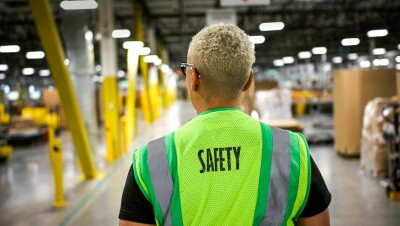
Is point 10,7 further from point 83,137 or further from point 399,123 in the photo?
point 399,123

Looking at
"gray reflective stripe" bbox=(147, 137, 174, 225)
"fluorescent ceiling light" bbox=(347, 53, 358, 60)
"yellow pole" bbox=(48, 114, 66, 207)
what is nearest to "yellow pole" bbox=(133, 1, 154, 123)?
"yellow pole" bbox=(48, 114, 66, 207)

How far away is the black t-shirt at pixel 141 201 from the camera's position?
49.4 inches

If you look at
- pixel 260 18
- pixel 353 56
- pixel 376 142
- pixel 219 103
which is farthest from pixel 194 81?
pixel 353 56

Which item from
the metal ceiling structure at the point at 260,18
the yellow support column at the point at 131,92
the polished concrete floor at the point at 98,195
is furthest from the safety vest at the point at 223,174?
the metal ceiling structure at the point at 260,18

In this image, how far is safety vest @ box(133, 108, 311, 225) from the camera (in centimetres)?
121

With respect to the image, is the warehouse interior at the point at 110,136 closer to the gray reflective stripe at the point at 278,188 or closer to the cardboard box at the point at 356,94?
the cardboard box at the point at 356,94

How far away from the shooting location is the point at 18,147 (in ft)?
48.7

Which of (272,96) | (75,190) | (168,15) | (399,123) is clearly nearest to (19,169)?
(75,190)

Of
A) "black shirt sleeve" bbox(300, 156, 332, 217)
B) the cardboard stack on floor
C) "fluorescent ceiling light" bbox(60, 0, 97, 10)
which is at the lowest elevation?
the cardboard stack on floor

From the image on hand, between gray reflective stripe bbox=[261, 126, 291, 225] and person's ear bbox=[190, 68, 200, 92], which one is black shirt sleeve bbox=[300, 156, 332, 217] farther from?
person's ear bbox=[190, 68, 200, 92]

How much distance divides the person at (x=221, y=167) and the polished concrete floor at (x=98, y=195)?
486 centimetres

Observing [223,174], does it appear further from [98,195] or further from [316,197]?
[98,195]

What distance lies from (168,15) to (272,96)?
14.1m

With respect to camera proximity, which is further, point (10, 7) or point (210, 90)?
point (10, 7)
